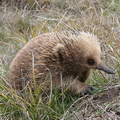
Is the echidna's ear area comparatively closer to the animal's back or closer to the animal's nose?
the animal's back

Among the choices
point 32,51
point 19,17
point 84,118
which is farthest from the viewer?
point 19,17

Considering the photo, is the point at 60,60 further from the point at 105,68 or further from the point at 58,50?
the point at 105,68

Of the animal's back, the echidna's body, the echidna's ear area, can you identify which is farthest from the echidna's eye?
the animal's back

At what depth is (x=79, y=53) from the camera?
262 cm

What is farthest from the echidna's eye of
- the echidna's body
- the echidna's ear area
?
the echidna's ear area

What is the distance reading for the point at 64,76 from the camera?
2771mm

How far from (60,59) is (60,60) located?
11 millimetres

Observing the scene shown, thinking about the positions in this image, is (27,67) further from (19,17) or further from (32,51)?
(19,17)

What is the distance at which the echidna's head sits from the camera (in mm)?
2568

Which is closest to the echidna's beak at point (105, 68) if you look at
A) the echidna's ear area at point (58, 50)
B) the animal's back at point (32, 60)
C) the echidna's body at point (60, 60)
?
the echidna's body at point (60, 60)

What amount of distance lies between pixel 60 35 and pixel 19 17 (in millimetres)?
3205

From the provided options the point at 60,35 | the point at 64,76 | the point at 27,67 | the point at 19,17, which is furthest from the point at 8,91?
the point at 19,17

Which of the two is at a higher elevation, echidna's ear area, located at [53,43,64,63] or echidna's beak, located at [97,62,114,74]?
echidna's ear area, located at [53,43,64,63]

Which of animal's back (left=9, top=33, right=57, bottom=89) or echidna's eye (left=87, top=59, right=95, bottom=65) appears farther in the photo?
animal's back (left=9, top=33, right=57, bottom=89)
